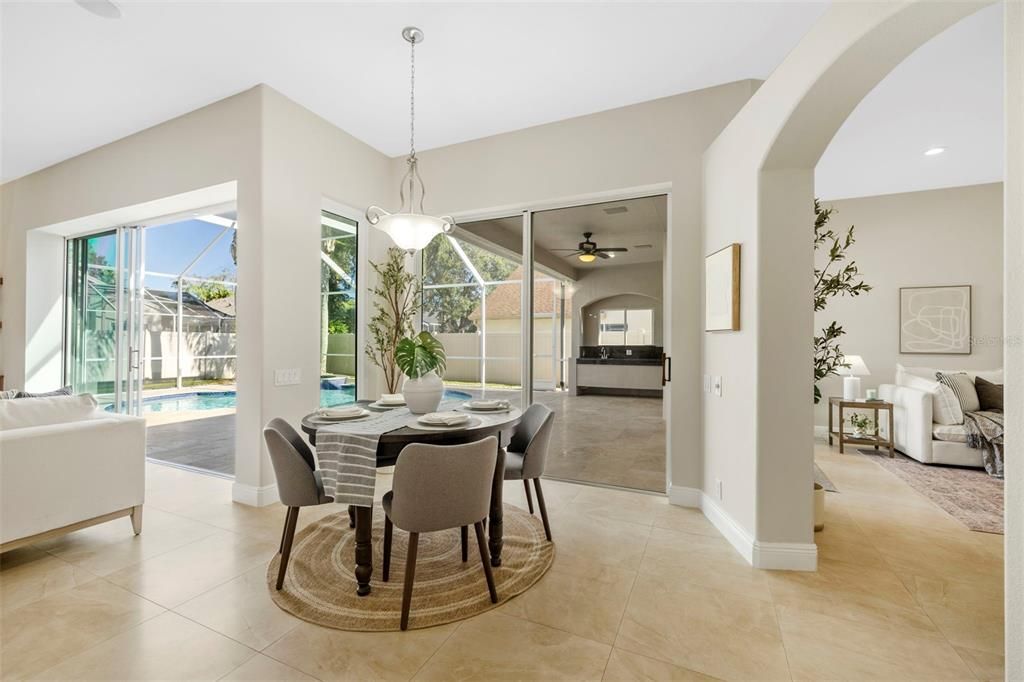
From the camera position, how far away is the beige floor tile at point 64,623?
166 centimetres

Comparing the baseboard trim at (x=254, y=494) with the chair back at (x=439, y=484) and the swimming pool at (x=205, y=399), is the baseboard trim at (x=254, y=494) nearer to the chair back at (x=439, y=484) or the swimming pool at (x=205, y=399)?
the swimming pool at (x=205, y=399)

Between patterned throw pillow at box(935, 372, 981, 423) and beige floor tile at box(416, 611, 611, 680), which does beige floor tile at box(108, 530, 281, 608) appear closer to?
beige floor tile at box(416, 611, 611, 680)

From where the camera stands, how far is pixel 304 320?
11.8 feet

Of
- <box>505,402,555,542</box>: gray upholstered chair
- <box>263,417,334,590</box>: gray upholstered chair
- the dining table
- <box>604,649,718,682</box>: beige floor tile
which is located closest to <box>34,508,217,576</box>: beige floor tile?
<box>263,417,334,590</box>: gray upholstered chair

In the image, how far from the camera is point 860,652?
1732mm

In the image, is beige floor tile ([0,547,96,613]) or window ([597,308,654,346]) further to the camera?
window ([597,308,654,346])

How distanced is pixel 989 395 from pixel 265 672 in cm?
642

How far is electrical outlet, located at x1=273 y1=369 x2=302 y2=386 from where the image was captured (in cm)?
336

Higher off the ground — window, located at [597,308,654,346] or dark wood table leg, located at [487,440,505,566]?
window, located at [597,308,654,346]

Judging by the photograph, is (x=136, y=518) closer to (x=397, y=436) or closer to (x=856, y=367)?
(x=397, y=436)

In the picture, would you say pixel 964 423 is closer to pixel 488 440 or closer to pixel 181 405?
pixel 488 440

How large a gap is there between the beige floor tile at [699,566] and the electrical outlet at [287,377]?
9.30 feet

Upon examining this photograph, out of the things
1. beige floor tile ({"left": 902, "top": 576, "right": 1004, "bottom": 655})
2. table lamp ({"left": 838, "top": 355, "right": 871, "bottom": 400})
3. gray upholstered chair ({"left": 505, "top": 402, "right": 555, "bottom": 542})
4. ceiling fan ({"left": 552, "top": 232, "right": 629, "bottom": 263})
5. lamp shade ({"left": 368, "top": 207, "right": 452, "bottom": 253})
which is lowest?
beige floor tile ({"left": 902, "top": 576, "right": 1004, "bottom": 655})

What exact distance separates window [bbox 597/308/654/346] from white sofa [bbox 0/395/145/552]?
360 cm
